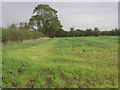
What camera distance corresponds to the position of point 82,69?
3926 millimetres

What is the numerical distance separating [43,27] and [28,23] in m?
5.18

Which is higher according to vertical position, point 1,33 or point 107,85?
point 1,33

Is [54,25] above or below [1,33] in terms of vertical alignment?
above

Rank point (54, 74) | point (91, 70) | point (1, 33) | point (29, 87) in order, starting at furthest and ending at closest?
point (1, 33)
point (91, 70)
point (54, 74)
point (29, 87)

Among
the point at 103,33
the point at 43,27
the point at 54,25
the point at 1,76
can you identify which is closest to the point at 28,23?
the point at 43,27

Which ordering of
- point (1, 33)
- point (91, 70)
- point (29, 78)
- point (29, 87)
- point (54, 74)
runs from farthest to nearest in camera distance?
point (1, 33) → point (91, 70) → point (54, 74) → point (29, 78) → point (29, 87)

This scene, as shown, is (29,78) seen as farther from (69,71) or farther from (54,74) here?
(69,71)

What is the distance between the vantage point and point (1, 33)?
13.4m

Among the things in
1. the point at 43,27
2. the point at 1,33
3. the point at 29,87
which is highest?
the point at 43,27

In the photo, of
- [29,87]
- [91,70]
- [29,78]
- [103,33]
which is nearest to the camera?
[29,87]

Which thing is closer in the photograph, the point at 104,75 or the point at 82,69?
the point at 104,75

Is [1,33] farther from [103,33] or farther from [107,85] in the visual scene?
[103,33]

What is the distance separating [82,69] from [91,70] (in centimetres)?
27

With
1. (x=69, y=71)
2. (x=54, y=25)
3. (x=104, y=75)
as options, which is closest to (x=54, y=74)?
(x=69, y=71)
